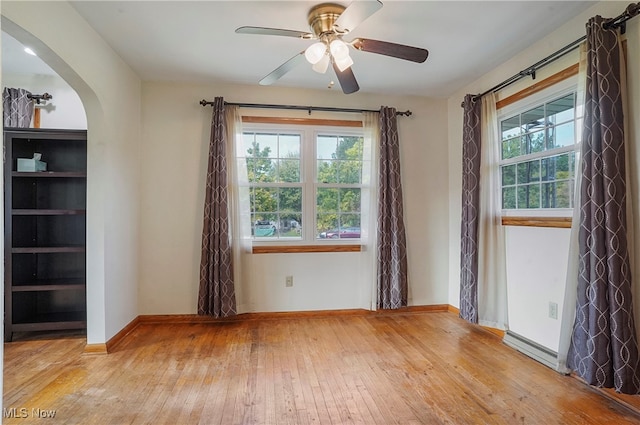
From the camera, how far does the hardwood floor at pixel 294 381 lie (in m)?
1.93

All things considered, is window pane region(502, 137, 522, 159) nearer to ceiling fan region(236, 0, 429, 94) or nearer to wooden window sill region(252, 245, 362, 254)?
ceiling fan region(236, 0, 429, 94)

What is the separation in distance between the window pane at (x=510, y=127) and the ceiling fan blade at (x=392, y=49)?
1403 millimetres

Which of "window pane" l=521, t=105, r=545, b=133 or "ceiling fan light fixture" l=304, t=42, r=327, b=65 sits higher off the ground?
"ceiling fan light fixture" l=304, t=42, r=327, b=65

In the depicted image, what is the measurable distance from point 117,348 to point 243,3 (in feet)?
9.34

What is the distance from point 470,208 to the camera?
3139 mm

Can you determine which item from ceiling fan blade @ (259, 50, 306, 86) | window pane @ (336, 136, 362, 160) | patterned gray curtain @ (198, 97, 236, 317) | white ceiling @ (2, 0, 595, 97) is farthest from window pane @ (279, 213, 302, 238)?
ceiling fan blade @ (259, 50, 306, 86)

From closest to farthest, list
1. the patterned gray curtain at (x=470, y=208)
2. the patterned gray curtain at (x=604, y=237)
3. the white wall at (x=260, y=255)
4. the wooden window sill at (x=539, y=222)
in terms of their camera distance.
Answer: the patterned gray curtain at (x=604, y=237), the wooden window sill at (x=539, y=222), the patterned gray curtain at (x=470, y=208), the white wall at (x=260, y=255)

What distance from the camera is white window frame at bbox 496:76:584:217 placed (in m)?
2.38

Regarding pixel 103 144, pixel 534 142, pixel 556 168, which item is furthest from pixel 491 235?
pixel 103 144

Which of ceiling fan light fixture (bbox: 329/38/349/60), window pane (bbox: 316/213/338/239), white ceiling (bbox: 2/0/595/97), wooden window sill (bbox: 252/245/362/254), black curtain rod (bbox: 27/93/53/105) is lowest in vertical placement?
wooden window sill (bbox: 252/245/362/254)

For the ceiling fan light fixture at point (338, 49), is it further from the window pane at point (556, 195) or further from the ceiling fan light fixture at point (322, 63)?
the window pane at point (556, 195)

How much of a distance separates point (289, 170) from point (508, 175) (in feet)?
7.03

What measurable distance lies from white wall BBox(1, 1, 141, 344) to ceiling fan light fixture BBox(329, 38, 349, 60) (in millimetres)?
1723

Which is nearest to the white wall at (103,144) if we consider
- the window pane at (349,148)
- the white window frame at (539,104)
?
the window pane at (349,148)
